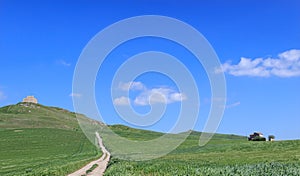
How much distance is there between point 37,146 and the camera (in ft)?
305

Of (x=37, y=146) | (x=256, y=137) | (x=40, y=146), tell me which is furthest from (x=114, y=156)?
(x=256, y=137)

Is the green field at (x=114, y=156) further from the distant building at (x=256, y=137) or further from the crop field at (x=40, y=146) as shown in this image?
the distant building at (x=256, y=137)

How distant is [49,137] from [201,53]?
86.8m

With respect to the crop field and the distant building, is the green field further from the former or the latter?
the distant building

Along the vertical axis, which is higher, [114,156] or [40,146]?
[40,146]

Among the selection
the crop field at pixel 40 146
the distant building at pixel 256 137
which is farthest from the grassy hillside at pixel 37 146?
the distant building at pixel 256 137

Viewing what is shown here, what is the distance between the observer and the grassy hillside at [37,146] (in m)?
48.7

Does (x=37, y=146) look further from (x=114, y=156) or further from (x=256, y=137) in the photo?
(x=256, y=137)

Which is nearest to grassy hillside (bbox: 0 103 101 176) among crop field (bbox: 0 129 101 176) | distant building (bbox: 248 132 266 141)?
crop field (bbox: 0 129 101 176)

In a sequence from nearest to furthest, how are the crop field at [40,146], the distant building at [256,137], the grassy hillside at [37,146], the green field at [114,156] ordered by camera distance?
the green field at [114,156]
the grassy hillside at [37,146]
the crop field at [40,146]
the distant building at [256,137]

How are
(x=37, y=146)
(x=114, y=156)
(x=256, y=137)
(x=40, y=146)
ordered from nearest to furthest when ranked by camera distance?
1. (x=114, y=156)
2. (x=37, y=146)
3. (x=40, y=146)
4. (x=256, y=137)

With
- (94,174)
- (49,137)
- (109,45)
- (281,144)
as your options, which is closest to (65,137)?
(49,137)

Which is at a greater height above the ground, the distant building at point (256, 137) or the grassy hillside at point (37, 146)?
the distant building at point (256, 137)

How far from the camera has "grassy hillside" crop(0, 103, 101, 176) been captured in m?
48.7
